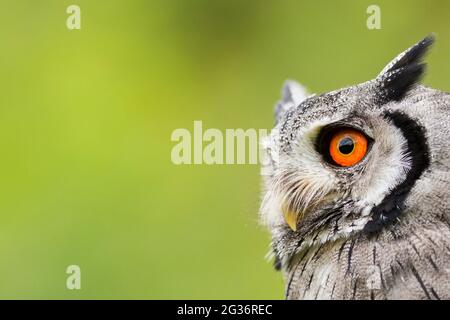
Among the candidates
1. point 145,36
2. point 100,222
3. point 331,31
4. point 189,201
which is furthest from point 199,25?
point 100,222

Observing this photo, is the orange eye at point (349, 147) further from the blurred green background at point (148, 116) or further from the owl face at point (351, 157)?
the blurred green background at point (148, 116)

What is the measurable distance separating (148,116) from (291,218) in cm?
274

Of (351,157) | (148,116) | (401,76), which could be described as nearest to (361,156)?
(351,157)

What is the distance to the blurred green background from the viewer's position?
13.1ft

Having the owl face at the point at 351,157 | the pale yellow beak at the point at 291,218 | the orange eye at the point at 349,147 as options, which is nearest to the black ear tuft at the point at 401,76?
the owl face at the point at 351,157

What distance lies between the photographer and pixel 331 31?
457 centimetres

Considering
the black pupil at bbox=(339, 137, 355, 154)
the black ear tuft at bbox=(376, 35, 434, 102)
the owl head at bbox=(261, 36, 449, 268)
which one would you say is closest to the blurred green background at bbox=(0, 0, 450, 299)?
the black ear tuft at bbox=(376, 35, 434, 102)

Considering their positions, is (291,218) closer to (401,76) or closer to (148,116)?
(401,76)

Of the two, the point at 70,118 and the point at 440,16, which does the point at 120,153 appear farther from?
the point at 440,16

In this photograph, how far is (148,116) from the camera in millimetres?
4633

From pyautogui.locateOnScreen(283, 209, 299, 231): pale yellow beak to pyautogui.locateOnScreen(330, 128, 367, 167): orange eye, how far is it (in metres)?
0.23

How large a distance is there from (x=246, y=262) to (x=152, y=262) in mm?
560

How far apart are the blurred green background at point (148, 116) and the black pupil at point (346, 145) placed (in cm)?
196

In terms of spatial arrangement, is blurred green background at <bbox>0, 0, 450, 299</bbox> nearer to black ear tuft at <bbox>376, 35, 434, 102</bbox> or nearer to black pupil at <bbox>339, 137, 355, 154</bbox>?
black ear tuft at <bbox>376, 35, 434, 102</bbox>
